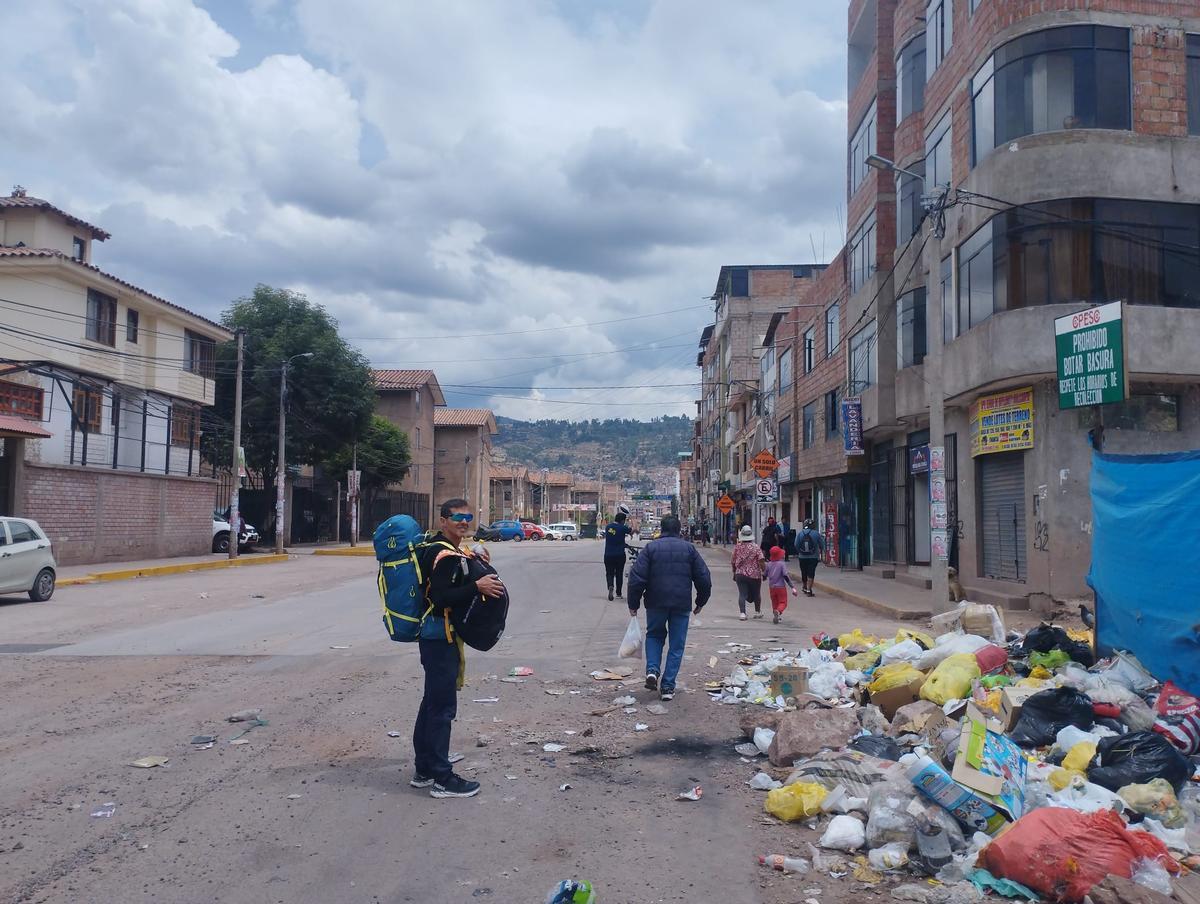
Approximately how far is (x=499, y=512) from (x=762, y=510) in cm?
5927

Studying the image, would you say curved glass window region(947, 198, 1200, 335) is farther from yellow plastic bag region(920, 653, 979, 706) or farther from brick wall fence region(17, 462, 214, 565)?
brick wall fence region(17, 462, 214, 565)

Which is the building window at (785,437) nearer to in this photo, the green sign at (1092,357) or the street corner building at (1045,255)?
the street corner building at (1045,255)

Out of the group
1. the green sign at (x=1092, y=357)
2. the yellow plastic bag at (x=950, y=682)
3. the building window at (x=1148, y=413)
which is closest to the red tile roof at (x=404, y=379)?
the building window at (x=1148, y=413)

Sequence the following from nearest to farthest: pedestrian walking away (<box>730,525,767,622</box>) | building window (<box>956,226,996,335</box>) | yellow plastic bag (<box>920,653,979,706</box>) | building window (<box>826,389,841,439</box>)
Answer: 1. yellow plastic bag (<box>920,653,979,706</box>)
2. pedestrian walking away (<box>730,525,767,622</box>)
3. building window (<box>956,226,996,335</box>)
4. building window (<box>826,389,841,439</box>)

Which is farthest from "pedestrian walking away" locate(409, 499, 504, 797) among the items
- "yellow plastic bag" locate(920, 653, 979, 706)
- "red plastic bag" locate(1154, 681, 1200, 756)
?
"red plastic bag" locate(1154, 681, 1200, 756)

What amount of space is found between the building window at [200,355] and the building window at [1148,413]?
109 feet

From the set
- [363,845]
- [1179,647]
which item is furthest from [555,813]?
[1179,647]

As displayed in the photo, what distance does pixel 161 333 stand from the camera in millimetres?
36344

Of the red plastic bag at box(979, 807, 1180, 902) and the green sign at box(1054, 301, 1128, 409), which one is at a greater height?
the green sign at box(1054, 301, 1128, 409)

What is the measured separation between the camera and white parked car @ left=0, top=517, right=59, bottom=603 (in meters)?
17.8

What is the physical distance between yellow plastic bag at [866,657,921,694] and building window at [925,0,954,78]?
17.4 m

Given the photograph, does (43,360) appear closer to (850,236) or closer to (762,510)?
(850,236)

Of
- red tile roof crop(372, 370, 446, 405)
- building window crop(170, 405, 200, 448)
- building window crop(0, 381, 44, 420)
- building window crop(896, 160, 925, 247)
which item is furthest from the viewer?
red tile roof crop(372, 370, 446, 405)

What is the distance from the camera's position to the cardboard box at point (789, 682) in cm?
865
